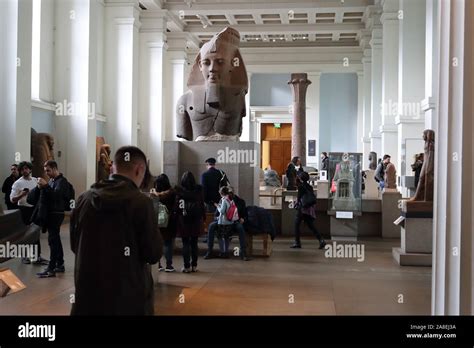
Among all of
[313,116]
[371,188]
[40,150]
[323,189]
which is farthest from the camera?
[313,116]

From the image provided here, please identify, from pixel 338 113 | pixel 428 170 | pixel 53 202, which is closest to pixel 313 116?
pixel 338 113

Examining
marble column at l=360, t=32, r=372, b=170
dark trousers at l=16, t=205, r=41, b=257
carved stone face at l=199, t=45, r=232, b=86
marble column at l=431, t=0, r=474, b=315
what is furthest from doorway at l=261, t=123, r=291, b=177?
marble column at l=431, t=0, r=474, b=315

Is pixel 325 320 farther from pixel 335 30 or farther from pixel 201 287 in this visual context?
pixel 335 30

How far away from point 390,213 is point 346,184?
3.91ft

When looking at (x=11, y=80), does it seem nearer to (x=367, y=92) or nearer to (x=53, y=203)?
(x=53, y=203)

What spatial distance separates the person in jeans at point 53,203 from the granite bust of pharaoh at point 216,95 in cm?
437

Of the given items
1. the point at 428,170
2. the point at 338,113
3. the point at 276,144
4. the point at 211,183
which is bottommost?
the point at 211,183

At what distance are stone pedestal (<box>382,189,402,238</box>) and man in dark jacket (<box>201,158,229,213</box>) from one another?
139 inches

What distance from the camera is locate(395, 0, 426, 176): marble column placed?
16.3 metres

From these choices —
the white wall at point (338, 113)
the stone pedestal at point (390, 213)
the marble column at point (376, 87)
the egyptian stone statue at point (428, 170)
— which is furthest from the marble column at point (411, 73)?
the white wall at point (338, 113)

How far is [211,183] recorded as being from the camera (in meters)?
9.61

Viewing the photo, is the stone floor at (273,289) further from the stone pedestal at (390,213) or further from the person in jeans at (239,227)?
the stone pedestal at (390,213)

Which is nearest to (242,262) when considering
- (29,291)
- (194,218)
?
(194,218)

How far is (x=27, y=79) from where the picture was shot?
1166 cm
